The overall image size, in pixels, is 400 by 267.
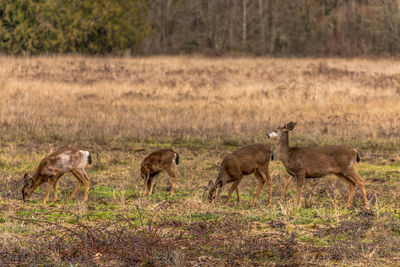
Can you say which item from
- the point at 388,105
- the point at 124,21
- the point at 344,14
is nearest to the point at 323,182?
the point at 388,105

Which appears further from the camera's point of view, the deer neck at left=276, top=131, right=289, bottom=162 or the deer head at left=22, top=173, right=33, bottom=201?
the deer neck at left=276, top=131, right=289, bottom=162

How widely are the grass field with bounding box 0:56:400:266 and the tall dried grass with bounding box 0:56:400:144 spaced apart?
0.23 ft

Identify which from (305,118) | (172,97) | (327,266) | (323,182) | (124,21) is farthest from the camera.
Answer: (124,21)

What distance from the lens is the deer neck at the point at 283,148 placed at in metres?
11.3

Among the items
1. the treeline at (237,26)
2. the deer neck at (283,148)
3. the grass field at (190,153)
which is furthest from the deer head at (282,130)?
the treeline at (237,26)

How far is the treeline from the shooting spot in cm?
5003

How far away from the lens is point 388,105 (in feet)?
73.8

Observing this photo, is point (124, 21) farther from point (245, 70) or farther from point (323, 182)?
point (323, 182)

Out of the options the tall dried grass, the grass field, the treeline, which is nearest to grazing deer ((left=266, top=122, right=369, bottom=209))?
the grass field

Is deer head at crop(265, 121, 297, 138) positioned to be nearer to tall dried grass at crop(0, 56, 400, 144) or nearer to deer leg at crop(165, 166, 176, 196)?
deer leg at crop(165, 166, 176, 196)

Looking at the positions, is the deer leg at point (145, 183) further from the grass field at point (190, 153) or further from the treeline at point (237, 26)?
the treeline at point (237, 26)

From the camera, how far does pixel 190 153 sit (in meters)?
16.2

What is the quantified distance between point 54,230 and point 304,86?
20.1 m

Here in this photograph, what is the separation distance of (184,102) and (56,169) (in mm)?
12194
